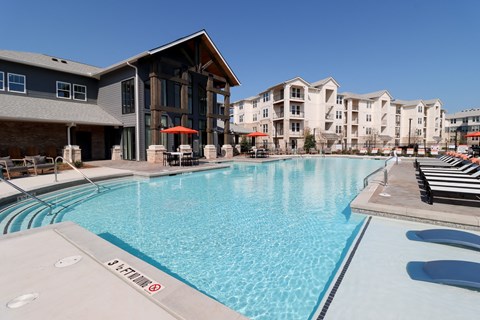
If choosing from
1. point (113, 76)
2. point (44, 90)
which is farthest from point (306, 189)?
point (44, 90)

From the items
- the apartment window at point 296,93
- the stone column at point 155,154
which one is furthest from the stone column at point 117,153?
the apartment window at point 296,93

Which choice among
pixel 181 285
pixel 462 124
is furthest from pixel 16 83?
pixel 462 124

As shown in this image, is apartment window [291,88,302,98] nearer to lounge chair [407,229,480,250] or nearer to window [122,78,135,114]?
window [122,78,135,114]

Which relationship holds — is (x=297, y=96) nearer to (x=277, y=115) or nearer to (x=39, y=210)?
(x=277, y=115)

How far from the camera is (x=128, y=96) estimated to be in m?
18.5

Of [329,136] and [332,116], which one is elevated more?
[332,116]

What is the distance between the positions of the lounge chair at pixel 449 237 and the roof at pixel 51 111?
18722mm

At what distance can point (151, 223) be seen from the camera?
6.12 meters

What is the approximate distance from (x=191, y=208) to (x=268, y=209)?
2.43 meters

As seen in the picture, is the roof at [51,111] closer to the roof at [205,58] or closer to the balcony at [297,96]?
the roof at [205,58]

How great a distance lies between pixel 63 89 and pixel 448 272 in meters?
23.9

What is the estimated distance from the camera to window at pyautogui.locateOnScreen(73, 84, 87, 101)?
63.7 feet

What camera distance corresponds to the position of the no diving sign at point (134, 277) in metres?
2.67

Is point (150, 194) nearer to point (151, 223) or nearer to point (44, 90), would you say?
point (151, 223)
